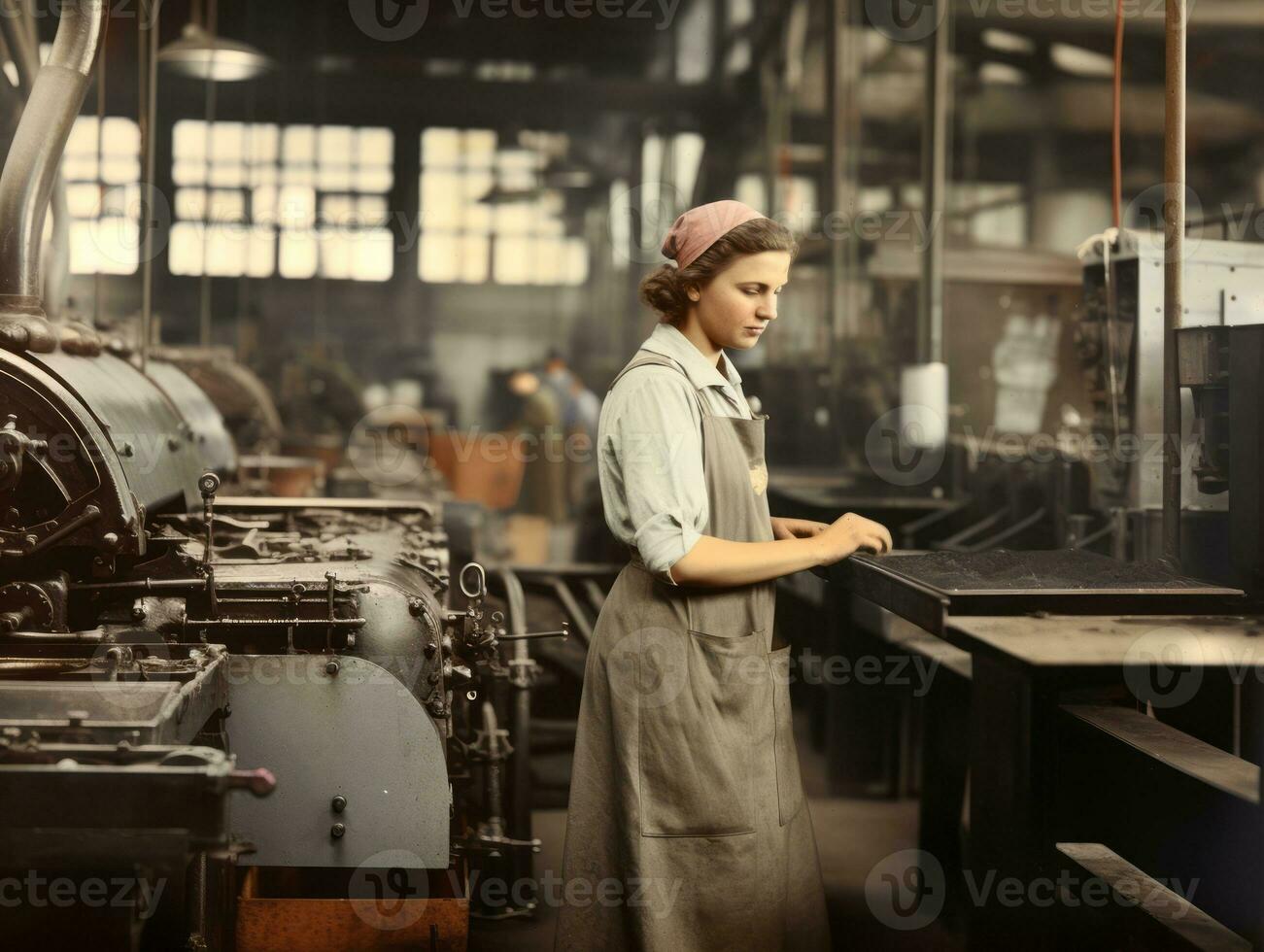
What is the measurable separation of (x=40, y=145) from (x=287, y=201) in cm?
1327

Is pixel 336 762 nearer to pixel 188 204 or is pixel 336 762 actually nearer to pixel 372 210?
pixel 188 204

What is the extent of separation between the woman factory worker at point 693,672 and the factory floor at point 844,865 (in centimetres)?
118

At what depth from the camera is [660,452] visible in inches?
81.0

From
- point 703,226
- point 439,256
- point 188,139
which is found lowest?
point 703,226

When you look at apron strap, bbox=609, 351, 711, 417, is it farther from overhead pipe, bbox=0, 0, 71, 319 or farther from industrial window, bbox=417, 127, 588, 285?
industrial window, bbox=417, 127, 588, 285

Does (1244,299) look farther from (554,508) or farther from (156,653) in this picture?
(554,508)

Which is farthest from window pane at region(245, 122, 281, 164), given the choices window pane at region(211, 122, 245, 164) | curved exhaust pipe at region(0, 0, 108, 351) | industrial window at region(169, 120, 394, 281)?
curved exhaust pipe at region(0, 0, 108, 351)

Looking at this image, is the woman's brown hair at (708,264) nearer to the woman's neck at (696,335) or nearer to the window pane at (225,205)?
the woman's neck at (696,335)

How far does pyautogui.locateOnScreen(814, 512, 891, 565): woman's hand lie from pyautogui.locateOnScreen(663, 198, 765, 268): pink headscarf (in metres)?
0.49

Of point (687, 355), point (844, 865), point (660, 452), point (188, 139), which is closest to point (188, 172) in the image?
point (188, 139)

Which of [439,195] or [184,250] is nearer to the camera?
[184,250]

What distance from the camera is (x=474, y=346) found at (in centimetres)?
1700

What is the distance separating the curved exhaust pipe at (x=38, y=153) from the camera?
9.16 ft

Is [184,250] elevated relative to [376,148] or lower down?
lower down
